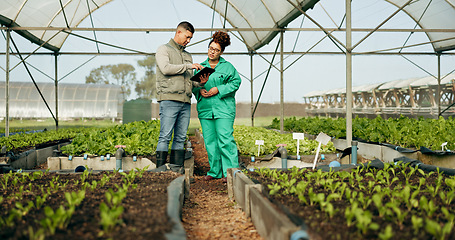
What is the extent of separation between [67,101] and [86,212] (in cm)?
1681

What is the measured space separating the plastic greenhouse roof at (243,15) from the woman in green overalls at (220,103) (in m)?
3.94

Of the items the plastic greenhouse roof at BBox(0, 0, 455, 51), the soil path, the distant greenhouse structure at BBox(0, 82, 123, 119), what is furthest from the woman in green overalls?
the distant greenhouse structure at BBox(0, 82, 123, 119)

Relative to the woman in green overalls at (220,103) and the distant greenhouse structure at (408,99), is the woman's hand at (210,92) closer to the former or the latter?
the woman in green overalls at (220,103)

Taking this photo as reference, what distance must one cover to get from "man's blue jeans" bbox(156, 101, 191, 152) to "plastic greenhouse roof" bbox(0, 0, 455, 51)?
4.35 m

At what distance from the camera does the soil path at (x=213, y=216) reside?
225 centimetres

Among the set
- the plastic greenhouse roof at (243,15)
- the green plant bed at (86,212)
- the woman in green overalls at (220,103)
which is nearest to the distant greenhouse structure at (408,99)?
the plastic greenhouse roof at (243,15)

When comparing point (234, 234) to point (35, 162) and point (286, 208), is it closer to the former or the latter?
point (286, 208)

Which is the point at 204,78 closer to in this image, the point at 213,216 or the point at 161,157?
the point at 161,157

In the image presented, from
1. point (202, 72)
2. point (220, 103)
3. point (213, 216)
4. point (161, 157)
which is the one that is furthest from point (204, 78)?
point (213, 216)

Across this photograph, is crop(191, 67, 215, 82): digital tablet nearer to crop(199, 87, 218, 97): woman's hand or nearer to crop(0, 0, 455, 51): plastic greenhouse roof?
crop(199, 87, 218, 97): woman's hand

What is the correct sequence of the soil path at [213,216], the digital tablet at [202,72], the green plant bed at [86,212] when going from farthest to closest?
1. the digital tablet at [202,72]
2. the soil path at [213,216]
3. the green plant bed at [86,212]

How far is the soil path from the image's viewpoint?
2252mm

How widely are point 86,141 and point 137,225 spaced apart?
321cm

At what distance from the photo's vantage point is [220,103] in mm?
3646
